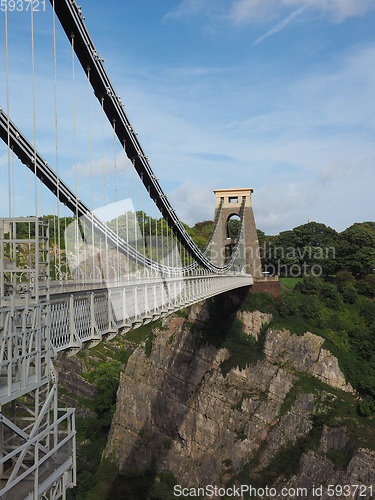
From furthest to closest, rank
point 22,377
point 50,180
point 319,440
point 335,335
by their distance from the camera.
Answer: point 335,335, point 319,440, point 50,180, point 22,377

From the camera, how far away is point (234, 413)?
3481cm

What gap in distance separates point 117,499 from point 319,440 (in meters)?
14.8

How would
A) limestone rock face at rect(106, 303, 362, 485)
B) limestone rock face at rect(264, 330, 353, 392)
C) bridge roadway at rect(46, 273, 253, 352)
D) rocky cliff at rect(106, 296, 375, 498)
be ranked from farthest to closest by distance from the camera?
limestone rock face at rect(264, 330, 353, 392) → limestone rock face at rect(106, 303, 362, 485) → rocky cliff at rect(106, 296, 375, 498) → bridge roadway at rect(46, 273, 253, 352)

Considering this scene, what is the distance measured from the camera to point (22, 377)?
7508mm

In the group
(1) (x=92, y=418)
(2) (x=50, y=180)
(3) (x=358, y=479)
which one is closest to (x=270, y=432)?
(3) (x=358, y=479)

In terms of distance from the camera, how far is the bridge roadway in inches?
392

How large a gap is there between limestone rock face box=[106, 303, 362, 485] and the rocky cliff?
0.07 meters

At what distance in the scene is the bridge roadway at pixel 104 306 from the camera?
32.7 feet

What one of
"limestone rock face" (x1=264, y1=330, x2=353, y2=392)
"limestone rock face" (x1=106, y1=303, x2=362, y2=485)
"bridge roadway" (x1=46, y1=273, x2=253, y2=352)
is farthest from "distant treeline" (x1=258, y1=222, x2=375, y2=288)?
"bridge roadway" (x1=46, y1=273, x2=253, y2=352)

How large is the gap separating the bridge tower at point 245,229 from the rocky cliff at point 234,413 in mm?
8611

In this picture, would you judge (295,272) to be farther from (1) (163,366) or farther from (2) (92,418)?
(2) (92,418)
